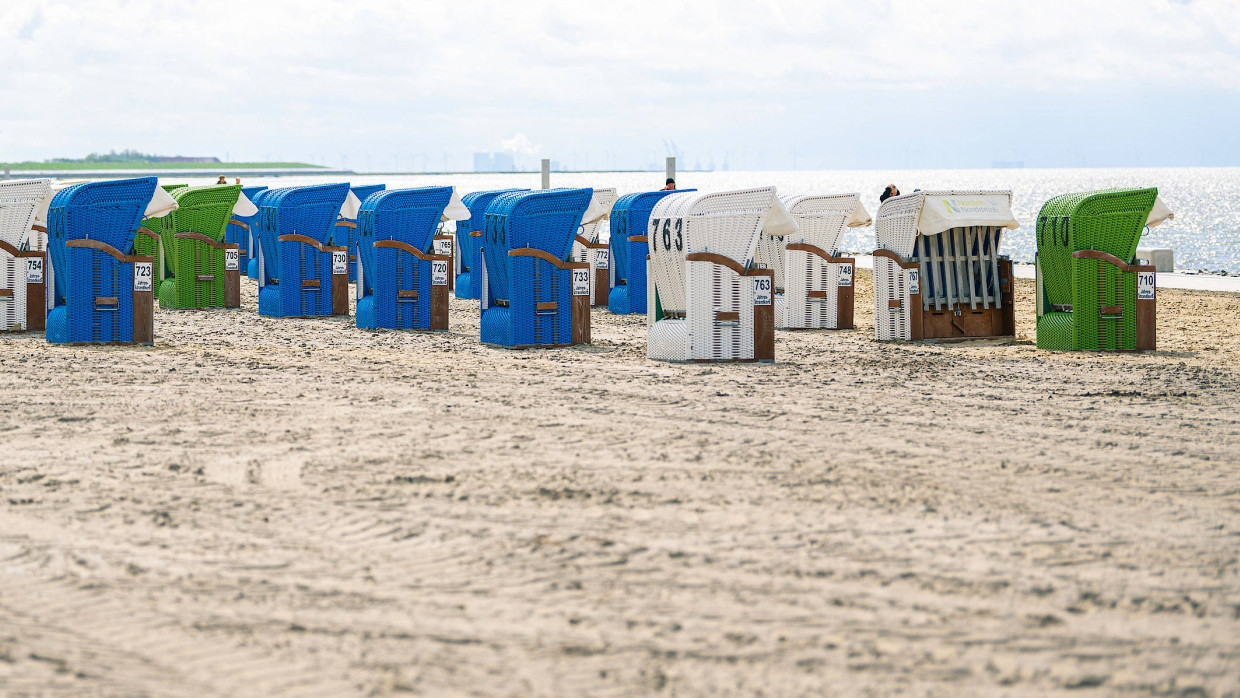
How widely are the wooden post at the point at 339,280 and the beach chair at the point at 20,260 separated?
12.1 feet

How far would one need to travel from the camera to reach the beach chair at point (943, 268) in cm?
1439

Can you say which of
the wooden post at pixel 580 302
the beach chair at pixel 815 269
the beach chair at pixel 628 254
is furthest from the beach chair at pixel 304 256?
the beach chair at pixel 815 269

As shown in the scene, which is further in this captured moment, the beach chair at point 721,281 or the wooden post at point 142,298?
the wooden post at point 142,298

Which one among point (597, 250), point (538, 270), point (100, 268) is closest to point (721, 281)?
point (538, 270)

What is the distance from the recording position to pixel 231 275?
1892 cm

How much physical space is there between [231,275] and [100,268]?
17.5 ft

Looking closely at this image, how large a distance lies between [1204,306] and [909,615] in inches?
628

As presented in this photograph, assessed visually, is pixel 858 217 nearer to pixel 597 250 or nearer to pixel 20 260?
pixel 597 250

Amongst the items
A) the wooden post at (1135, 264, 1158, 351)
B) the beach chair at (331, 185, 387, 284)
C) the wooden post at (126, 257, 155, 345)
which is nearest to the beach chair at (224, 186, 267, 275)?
the beach chair at (331, 185, 387, 284)

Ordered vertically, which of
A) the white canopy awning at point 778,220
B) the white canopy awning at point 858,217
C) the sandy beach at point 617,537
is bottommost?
the sandy beach at point 617,537

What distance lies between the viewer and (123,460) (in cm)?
731

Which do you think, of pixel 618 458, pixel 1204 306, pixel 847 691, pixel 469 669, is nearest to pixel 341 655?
pixel 469 669

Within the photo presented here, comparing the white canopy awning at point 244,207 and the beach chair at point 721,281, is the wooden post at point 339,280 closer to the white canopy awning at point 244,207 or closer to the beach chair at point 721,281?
the white canopy awning at point 244,207

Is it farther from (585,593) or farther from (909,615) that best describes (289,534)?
(909,615)
